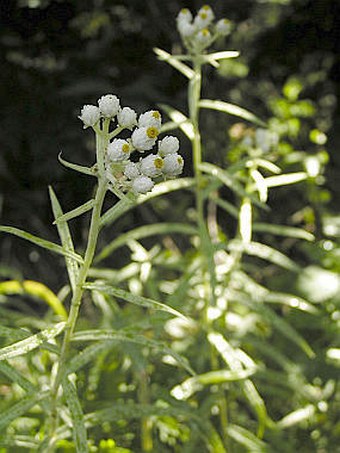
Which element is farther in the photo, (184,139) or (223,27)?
(184,139)

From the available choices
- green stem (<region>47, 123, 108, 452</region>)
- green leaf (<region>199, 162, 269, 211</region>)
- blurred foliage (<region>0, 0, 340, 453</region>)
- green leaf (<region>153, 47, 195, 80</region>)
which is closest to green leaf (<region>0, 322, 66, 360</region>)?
green stem (<region>47, 123, 108, 452</region>)

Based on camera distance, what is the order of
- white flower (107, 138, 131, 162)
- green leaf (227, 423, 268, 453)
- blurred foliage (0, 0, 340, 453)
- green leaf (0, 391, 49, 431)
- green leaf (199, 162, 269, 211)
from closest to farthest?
white flower (107, 138, 131, 162) < green leaf (0, 391, 49, 431) < green leaf (199, 162, 269, 211) < green leaf (227, 423, 268, 453) < blurred foliage (0, 0, 340, 453)

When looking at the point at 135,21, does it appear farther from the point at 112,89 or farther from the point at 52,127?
the point at 52,127

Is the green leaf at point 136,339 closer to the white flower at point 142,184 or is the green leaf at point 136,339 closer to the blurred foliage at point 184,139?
the white flower at point 142,184

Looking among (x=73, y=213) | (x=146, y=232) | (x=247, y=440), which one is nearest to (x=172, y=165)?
(x=73, y=213)

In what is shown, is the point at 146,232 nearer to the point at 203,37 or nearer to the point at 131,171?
the point at 203,37

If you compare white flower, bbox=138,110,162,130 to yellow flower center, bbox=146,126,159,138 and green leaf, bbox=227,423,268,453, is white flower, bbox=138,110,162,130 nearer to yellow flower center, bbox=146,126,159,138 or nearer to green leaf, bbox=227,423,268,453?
yellow flower center, bbox=146,126,159,138

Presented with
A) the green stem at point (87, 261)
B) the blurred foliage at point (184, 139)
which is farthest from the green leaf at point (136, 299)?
the blurred foliage at point (184, 139)
